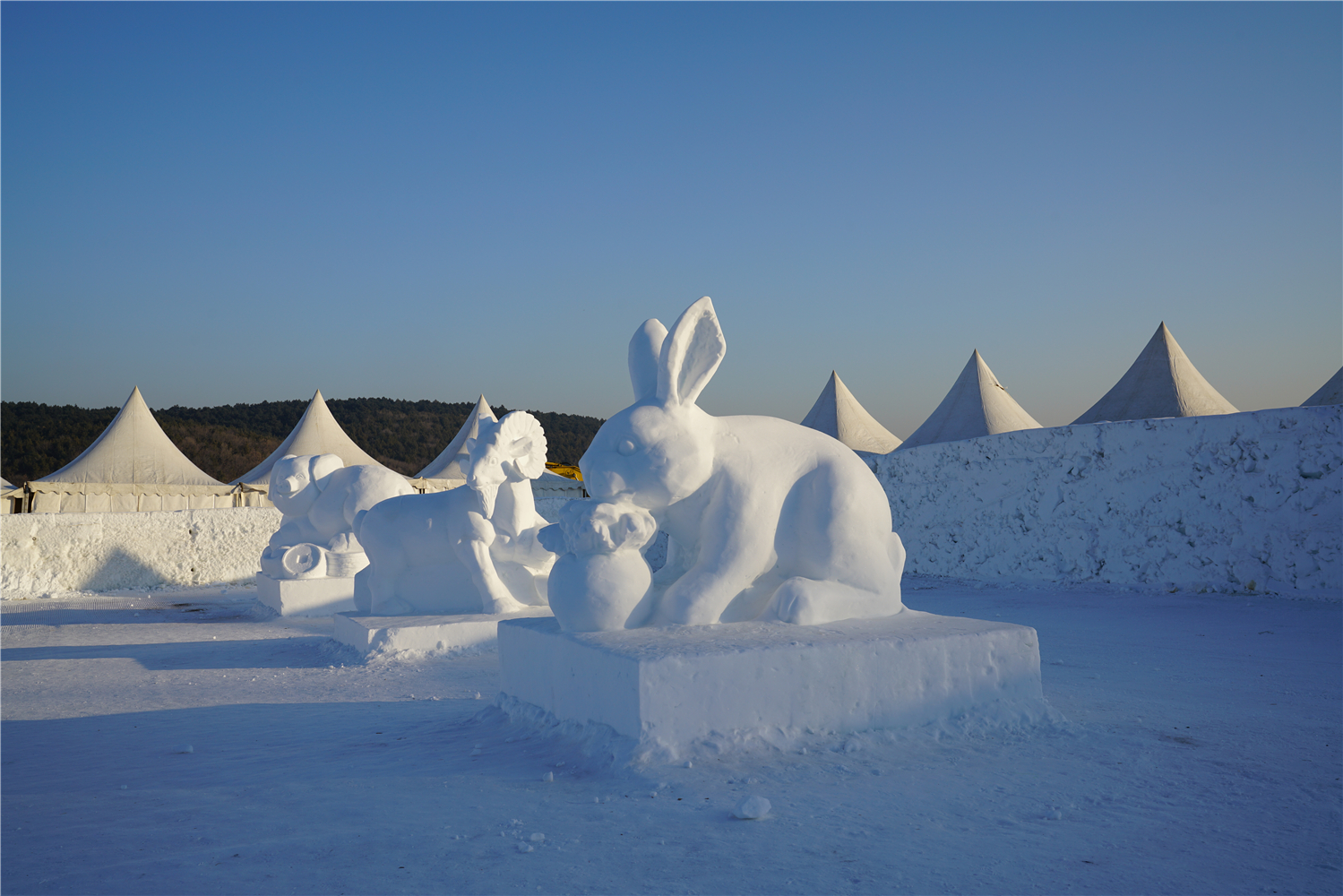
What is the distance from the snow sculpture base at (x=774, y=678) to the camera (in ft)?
8.57

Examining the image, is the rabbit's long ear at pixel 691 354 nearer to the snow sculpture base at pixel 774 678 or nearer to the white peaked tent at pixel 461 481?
the snow sculpture base at pixel 774 678

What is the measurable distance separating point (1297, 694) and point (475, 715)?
3.36 meters

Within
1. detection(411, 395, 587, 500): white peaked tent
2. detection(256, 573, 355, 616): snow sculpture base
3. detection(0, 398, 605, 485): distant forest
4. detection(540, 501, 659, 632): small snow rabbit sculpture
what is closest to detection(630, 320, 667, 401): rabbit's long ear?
detection(540, 501, 659, 632): small snow rabbit sculpture

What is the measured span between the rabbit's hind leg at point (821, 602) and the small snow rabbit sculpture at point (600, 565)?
19.9 inches

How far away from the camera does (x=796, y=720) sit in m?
2.74

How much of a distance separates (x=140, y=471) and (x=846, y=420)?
14.8 m

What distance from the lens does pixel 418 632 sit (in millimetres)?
5238

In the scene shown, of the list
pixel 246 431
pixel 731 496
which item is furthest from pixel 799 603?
pixel 246 431

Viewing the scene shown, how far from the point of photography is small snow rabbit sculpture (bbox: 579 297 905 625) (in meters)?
3.06

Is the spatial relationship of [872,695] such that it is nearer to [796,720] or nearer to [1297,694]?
[796,720]

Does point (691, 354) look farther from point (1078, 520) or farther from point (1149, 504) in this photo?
point (1078, 520)

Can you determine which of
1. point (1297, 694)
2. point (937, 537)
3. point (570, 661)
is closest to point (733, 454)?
point (570, 661)

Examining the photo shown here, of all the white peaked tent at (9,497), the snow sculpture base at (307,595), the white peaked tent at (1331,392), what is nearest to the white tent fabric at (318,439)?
the white peaked tent at (9,497)

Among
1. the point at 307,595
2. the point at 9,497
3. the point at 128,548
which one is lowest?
the point at 307,595
